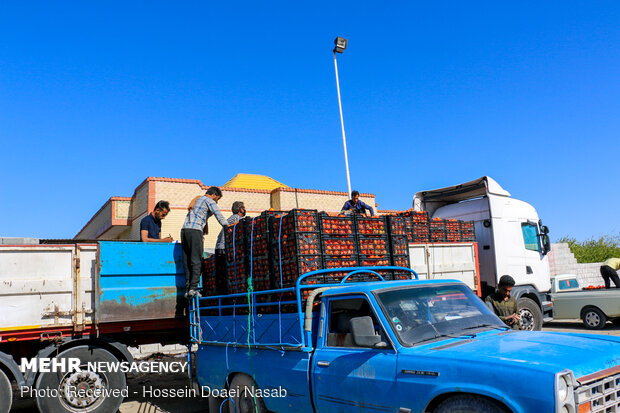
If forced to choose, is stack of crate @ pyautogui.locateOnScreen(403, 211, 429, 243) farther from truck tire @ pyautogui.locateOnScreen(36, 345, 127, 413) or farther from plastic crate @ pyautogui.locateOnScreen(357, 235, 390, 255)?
truck tire @ pyautogui.locateOnScreen(36, 345, 127, 413)

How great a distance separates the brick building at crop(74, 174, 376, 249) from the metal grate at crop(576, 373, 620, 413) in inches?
666

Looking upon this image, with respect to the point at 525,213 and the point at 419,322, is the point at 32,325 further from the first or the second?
the point at 525,213

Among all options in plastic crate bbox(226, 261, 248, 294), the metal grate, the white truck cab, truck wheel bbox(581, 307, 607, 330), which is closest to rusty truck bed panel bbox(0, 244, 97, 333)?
plastic crate bbox(226, 261, 248, 294)

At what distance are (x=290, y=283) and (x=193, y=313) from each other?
86.4 inches

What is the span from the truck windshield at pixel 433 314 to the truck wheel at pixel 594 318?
10831mm

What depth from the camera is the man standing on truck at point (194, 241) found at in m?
7.02

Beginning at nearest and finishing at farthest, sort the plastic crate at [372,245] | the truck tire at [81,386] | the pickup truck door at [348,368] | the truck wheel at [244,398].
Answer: the pickup truck door at [348,368]
the truck wheel at [244,398]
the plastic crate at [372,245]
the truck tire at [81,386]

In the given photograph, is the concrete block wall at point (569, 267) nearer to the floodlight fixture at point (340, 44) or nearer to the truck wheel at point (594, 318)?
the truck wheel at point (594, 318)

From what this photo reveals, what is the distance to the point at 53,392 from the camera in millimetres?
6145

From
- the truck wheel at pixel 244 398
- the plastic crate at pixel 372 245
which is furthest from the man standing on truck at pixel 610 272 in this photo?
the truck wheel at pixel 244 398

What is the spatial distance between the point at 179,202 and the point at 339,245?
1487 centimetres

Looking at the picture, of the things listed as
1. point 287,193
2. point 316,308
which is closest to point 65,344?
point 316,308

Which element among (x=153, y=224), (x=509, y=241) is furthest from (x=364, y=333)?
(x=509, y=241)

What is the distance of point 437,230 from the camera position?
10.3 metres
